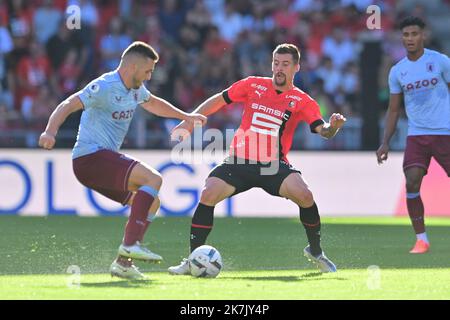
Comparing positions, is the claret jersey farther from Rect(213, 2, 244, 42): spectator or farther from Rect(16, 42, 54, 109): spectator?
Rect(213, 2, 244, 42): spectator

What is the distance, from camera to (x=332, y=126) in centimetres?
959

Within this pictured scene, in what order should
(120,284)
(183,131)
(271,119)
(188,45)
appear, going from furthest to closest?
1. (188,45)
2. (271,119)
3. (183,131)
4. (120,284)

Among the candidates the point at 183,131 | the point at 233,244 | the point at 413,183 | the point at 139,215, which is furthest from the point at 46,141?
the point at 413,183

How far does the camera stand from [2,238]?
1243 cm

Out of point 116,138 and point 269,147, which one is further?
point 269,147

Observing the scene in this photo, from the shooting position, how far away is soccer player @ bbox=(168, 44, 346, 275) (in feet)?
31.9

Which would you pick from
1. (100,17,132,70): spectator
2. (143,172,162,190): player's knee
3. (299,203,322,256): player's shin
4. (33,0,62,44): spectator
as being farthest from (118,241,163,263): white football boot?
(33,0,62,44): spectator

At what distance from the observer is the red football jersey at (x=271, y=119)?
32.8 ft

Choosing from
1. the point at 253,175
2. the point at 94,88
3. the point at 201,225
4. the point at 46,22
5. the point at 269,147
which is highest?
the point at 46,22

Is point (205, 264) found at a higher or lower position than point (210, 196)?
lower

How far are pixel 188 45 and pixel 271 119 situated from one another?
1025cm

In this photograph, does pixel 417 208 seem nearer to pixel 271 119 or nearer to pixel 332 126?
pixel 271 119

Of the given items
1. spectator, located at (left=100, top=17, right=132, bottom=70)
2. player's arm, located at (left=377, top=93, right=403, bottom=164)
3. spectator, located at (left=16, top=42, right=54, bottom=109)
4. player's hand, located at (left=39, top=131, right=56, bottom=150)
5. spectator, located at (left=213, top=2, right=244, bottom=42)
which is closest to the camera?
player's hand, located at (left=39, top=131, right=56, bottom=150)


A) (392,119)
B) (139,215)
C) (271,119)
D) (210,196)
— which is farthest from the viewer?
(392,119)
